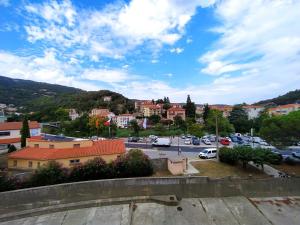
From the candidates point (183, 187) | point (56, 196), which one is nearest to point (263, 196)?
point (183, 187)

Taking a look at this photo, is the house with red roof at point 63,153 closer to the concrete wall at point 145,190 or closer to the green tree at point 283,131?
the concrete wall at point 145,190

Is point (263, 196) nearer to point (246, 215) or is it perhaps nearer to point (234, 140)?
point (246, 215)

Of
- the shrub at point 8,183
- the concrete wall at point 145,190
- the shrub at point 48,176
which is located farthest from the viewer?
the shrub at point 48,176

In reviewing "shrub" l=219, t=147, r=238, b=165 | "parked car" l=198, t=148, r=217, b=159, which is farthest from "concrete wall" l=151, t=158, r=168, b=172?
"parked car" l=198, t=148, r=217, b=159

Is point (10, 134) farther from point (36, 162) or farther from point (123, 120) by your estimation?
point (123, 120)

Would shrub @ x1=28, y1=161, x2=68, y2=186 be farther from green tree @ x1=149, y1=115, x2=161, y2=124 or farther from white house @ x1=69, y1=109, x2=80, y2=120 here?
white house @ x1=69, y1=109, x2=80, y2=120

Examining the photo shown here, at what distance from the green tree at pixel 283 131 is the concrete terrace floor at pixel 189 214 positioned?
695 cm

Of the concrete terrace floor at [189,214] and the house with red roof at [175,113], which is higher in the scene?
the house with red roof at [175,113]

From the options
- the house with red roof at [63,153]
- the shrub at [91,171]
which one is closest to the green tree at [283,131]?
the house with red roof at [63,153]

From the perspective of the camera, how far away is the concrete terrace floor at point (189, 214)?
52.4ft

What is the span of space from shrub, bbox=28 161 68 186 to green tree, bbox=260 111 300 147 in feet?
63.2

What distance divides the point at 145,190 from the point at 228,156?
1059 centimetres

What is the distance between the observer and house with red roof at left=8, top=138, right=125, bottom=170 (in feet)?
77.6

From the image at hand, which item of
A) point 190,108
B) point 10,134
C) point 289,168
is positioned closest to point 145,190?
point 289,168
